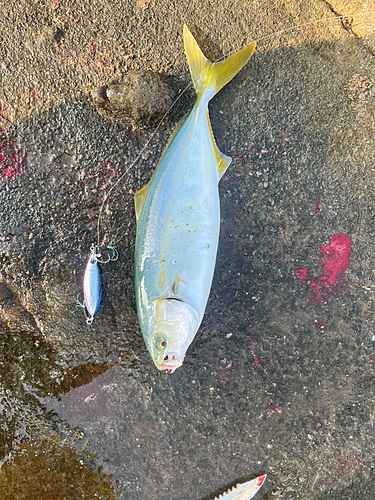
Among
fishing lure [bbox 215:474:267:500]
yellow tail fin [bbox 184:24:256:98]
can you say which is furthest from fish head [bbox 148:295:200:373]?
yellow tail fin [bbox 184:24:256:98]

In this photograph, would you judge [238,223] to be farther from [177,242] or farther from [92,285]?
[92,285]

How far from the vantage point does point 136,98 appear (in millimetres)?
2248

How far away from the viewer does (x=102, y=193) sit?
239 centimetres

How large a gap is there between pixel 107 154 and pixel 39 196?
636mm

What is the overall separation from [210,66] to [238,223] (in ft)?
3.88

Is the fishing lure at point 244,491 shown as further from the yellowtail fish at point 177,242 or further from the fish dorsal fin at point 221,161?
the fish dorsal fin at point 221,161

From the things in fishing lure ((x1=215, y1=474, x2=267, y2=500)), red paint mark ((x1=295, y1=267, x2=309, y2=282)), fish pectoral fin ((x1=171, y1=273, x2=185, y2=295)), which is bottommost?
fishing lure ((x1=215, y1=474, x2=267, y2=500))

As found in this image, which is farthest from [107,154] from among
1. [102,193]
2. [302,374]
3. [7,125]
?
[302,374]

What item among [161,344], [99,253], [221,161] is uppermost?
[221,161]

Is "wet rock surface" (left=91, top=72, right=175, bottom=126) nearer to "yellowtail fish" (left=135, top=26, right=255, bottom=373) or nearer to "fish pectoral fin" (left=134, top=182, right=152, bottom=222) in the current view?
"yellowtail fish" (left=135, top=26, right=255, bottom=373)

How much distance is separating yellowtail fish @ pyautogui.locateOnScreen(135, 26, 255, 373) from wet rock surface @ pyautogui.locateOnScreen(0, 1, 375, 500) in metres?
0.38

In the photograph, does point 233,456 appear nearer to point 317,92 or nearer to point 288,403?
point 288,403

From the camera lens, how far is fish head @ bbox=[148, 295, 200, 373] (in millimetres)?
1896

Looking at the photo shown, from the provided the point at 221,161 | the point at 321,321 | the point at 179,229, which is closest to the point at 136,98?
the point at 221,161
